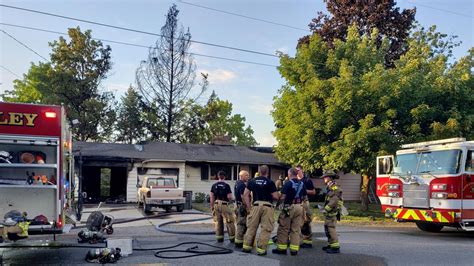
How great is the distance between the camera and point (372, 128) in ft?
53.4

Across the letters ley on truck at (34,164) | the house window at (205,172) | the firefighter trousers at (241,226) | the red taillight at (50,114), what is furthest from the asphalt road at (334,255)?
the house window at (205,172)

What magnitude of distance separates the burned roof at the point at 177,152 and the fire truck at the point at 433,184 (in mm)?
13596

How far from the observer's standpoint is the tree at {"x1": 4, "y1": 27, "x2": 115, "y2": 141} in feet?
121

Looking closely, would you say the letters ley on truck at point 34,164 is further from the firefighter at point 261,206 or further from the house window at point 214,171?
the house window at point 214,171

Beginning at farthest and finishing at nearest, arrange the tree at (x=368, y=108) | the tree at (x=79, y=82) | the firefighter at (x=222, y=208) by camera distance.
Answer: the tree at (x=79, y=82), the tree at (x=368, y=108), the firefighter at (x=222, y=208)

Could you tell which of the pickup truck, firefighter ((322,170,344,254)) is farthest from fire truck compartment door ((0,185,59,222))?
the pickup truck

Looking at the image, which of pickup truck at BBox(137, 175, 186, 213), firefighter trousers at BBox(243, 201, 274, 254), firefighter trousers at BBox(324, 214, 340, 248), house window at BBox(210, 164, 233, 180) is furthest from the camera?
house window at BBox(210, 164, 233, 180)

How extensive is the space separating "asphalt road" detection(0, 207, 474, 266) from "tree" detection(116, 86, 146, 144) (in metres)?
26.0

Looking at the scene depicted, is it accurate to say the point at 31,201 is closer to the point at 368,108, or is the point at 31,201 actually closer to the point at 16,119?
the point at 16,119

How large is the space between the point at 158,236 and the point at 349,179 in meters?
19.8

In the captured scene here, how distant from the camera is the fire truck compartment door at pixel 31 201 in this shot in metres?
8.13

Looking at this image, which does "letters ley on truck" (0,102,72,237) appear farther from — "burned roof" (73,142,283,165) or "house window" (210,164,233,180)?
"house window" (210,164,233,180)

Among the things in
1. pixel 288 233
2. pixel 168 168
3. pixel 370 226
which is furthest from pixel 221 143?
pixel 288 233

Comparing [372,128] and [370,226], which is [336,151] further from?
[370,226]
